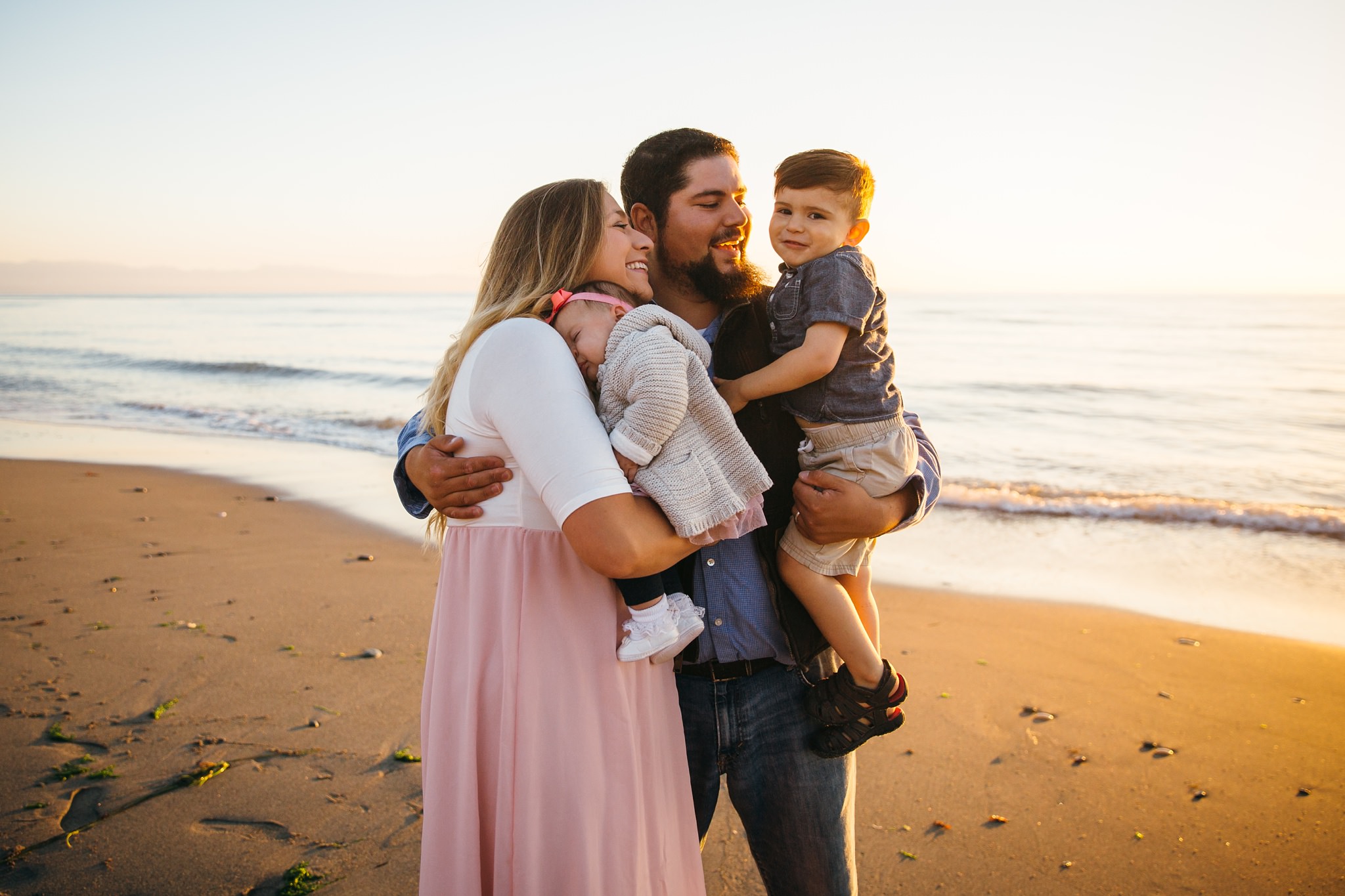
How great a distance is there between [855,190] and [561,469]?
1.42 meters

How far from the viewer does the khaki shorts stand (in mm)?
2205

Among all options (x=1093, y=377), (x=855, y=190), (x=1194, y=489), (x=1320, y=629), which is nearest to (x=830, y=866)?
(x=855, y=190)

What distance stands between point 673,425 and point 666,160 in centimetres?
134

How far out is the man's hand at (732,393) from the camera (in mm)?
2184

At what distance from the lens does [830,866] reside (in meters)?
2.02

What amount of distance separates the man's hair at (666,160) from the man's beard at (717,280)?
0.22 m

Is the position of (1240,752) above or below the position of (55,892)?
below

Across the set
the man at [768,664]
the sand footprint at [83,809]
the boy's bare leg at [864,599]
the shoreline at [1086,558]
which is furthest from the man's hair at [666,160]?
the shoreline at [1086,558]

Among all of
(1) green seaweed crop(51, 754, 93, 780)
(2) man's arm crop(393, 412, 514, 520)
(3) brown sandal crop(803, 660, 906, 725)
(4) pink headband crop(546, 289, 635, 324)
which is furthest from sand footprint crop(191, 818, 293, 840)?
(4) pink headband crop(546, 289, 635, 324)

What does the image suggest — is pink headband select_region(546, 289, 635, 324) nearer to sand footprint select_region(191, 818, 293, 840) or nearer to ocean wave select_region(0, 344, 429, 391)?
sand footprint select_region(191, 818, 293, 840)

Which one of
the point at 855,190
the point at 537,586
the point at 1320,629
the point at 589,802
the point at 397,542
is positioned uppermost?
the point at 855,190

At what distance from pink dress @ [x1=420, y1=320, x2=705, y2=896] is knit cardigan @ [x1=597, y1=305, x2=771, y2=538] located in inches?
4.6

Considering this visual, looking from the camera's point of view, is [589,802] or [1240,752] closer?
[589,802]

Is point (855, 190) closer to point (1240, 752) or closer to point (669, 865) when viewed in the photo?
point (669, 865)
